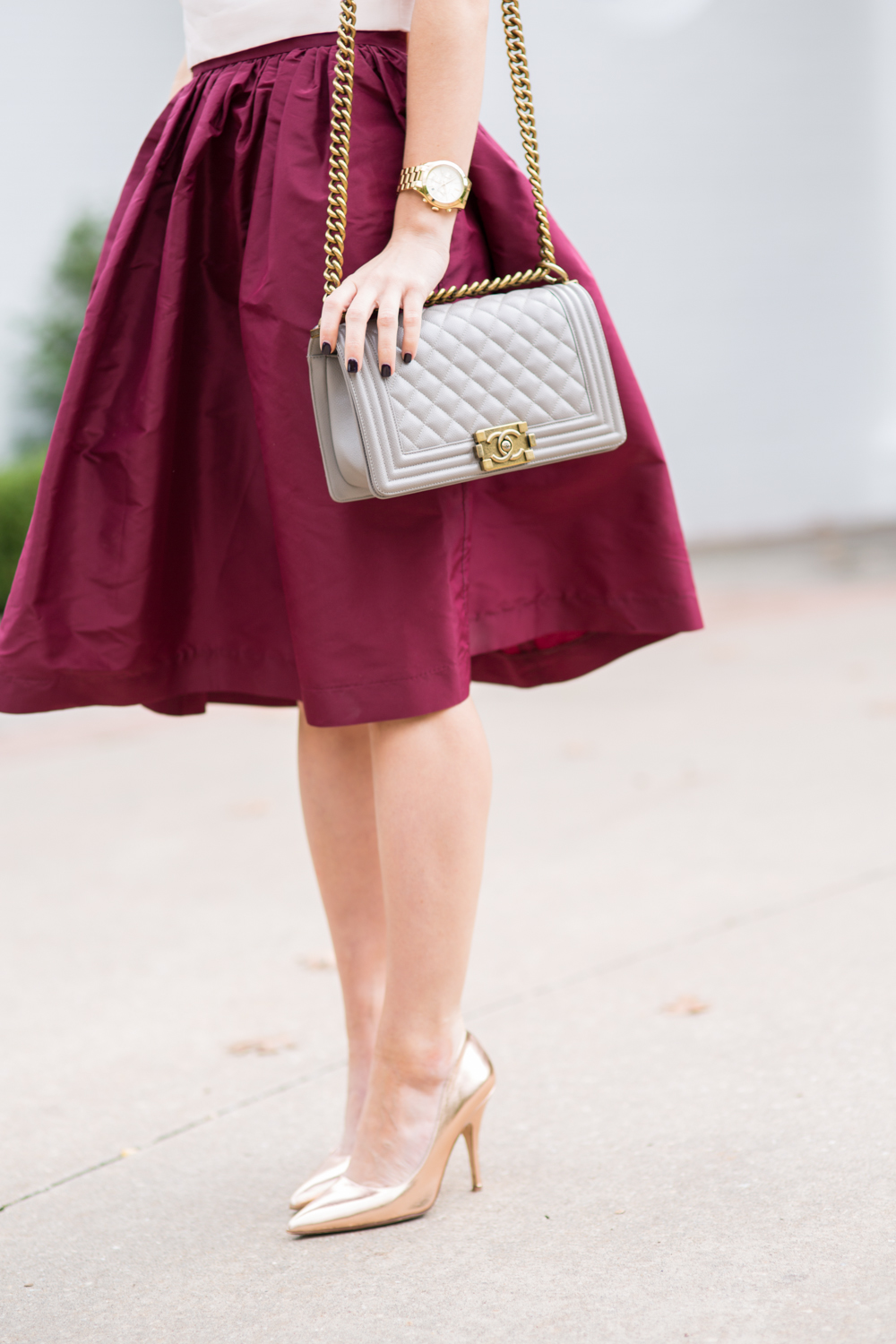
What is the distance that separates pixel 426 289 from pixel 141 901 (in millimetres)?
1832

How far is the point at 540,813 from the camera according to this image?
3.29 meters

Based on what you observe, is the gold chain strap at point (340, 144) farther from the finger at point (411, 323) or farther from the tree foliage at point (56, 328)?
the tree foliage at point (56, 328)

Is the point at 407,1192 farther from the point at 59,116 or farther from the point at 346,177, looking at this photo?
the point at 59,116

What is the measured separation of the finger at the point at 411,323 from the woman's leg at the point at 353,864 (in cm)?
46

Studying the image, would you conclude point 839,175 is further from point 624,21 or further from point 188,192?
point 188,192

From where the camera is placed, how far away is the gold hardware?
1.33 meters

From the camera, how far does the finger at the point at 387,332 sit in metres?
1.29

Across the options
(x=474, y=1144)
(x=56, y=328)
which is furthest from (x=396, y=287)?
(x=56, y=328)

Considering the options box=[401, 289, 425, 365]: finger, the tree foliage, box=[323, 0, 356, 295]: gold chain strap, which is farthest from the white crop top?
the tree foliage

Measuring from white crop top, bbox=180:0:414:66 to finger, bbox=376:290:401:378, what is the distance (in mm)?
354

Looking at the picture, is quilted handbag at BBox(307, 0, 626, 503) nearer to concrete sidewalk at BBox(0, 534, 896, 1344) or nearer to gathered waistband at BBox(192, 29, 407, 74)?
gathered waistband at BBox(192, 29, 407, 74)

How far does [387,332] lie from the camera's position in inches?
50.9

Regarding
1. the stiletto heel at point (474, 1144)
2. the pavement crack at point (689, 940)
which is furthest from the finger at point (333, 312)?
the pavement crack at point (689, 940)

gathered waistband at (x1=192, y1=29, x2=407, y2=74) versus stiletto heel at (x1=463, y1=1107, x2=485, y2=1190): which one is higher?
gathered waistband at (x1=192, y1=29, x2=407, y2=74)
